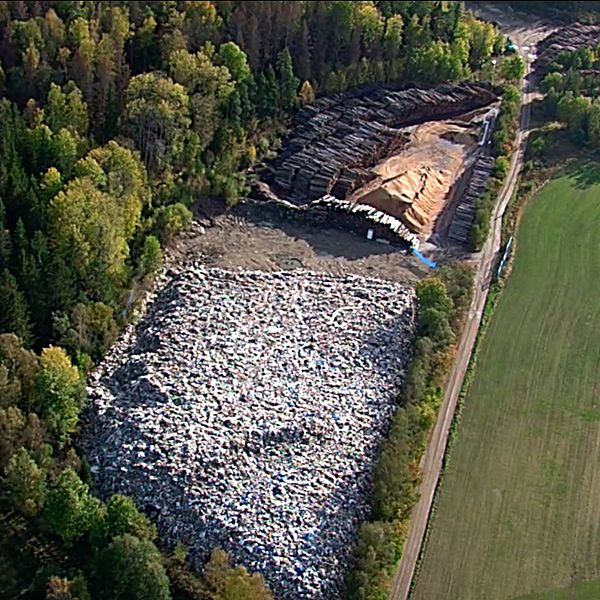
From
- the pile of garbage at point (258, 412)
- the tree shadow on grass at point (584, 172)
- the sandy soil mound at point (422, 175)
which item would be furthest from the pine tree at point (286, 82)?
the tree shadow on grass at point (584, 172)

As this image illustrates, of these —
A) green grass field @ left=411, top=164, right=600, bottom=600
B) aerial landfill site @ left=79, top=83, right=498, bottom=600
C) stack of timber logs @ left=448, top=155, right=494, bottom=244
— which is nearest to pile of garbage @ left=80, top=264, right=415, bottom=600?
aerial landfill site @ left=79, top=83, right=498, bottom=600

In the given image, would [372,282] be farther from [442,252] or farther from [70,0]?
[70,0]

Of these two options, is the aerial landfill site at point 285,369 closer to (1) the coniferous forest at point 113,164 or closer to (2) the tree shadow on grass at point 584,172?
(1) the coniferous forest at point 113,164

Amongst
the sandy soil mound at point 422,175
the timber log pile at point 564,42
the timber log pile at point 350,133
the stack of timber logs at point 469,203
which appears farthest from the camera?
the timber log pile at point 564,42

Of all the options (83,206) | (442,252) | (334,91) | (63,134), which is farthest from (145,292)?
(334,91)

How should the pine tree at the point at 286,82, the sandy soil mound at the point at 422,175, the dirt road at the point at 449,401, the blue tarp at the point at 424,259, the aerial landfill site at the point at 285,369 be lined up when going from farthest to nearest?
the pine tree at the point at 286,82
the sandy soil mound at the point at 422,175
the blue tarp at the point at 424,259
the aerial landfill site at the point at 285,369
the dirt road at the point at 449,401

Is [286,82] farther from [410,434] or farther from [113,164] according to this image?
[410,434]

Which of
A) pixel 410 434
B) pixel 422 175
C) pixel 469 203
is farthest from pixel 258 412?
pixel 422 175
